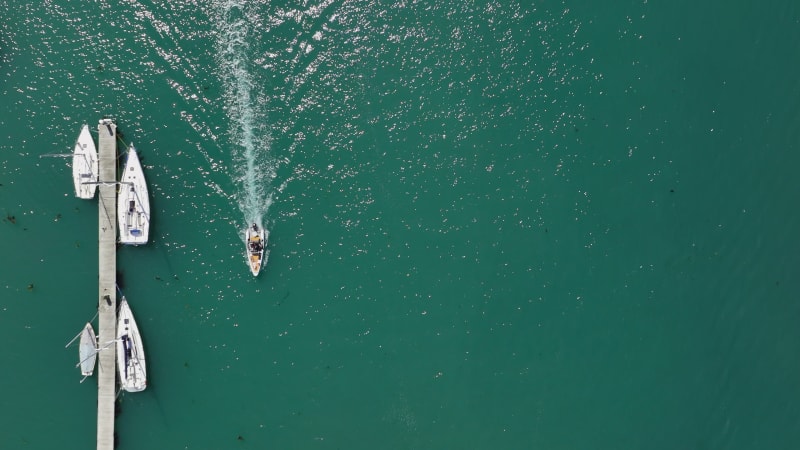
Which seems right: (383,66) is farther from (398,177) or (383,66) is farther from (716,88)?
(716,88)

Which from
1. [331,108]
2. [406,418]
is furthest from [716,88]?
[406,418]

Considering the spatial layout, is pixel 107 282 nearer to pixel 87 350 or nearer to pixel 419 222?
pixel 87 350

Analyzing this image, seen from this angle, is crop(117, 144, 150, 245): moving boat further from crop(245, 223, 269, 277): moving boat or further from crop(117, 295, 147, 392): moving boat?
crop(245, 223, 269, 277): moving boat

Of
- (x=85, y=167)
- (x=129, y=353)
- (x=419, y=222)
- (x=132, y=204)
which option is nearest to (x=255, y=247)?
(x=132, y=204)

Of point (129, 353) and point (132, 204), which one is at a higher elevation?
point (132, 204)

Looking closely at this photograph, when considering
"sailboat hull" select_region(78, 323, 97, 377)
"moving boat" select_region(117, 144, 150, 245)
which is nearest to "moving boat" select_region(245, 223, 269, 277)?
"moving boat" select_region(117, 144, 150, 245)

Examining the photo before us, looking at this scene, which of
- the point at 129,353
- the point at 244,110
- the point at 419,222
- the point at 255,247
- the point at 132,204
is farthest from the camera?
the point at 419,222
